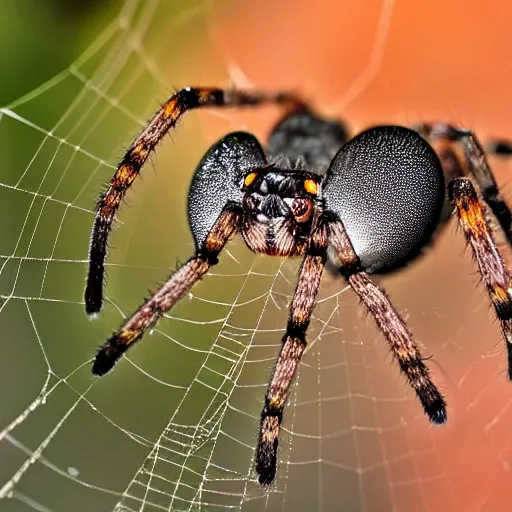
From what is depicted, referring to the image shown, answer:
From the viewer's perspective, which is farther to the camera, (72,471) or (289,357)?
(72,471)

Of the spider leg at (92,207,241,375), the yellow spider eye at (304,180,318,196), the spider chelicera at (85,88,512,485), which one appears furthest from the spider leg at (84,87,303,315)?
the yellow spider eye at (304,180,318,196)

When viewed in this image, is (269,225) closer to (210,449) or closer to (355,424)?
(210,449)

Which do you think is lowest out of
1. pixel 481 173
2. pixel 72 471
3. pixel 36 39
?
pixel 72 471

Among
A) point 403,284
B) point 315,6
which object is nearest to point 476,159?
point 403,284

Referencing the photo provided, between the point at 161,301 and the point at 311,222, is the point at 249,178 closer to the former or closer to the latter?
the point at 311,222

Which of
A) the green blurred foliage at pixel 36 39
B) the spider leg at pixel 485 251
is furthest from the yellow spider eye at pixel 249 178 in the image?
the green blurred foliage at pixel 36 39

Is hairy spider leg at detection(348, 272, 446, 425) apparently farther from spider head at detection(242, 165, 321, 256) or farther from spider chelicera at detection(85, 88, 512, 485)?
spider head at detection(242, 165, 321, 256)

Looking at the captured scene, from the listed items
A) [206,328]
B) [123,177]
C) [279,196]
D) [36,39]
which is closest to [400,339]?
[279,196]
